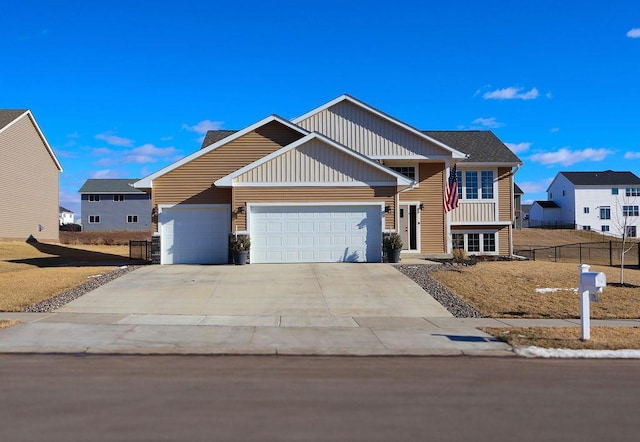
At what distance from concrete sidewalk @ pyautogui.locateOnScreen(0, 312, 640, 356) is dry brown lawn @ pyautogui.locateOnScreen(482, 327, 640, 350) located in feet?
1.34

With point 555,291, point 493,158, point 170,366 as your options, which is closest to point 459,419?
point 170,366

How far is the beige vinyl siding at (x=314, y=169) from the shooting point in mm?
20781

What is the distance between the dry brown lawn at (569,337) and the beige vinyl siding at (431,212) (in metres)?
13.6

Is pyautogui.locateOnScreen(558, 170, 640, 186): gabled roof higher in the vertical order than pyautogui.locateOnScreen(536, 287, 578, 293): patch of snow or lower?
higher

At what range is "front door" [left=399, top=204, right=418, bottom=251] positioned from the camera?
2506 centimetres

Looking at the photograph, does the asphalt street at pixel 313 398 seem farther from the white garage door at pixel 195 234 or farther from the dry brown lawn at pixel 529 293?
the white garage door at pixel 195 234

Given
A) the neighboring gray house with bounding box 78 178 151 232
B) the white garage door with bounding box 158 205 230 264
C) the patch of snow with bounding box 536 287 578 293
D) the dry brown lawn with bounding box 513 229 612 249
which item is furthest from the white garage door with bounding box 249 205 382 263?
the neighboring gray house with bounding box 78 178 151 232

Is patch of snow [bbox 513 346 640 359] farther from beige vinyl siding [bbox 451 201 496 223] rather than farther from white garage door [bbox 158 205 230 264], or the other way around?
beige vinyl siding [bbox 451 201 496 223]

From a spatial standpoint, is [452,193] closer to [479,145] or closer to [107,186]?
[479,145]

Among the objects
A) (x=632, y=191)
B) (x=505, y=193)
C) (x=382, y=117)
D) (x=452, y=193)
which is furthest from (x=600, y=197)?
(x=382, y=117)

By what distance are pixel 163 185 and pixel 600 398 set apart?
718 inches

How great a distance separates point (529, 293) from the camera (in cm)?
1564

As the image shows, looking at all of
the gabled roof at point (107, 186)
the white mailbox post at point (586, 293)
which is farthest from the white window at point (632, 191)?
the white mailbox post at point (586, 293)

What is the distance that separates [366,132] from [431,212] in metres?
4.82
